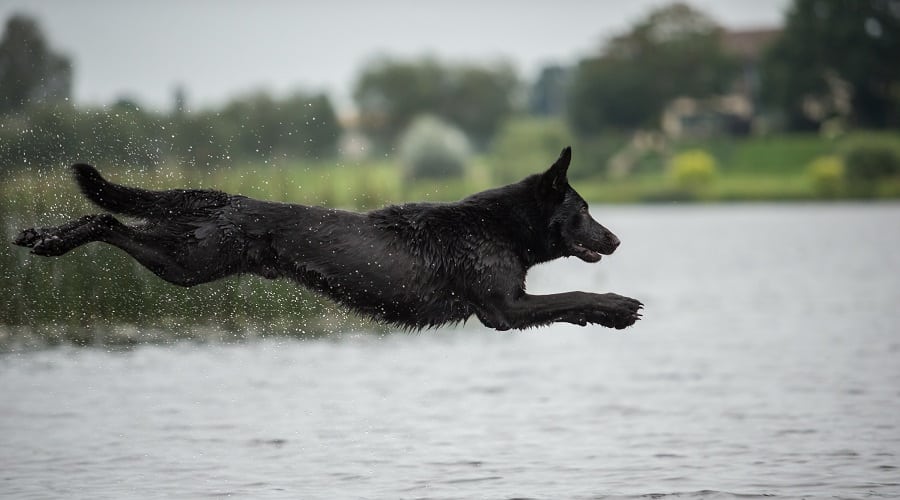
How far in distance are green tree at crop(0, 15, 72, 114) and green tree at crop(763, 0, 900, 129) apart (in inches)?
3369

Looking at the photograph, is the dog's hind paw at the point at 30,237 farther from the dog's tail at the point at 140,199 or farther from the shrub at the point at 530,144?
the shrub at the point at 530,144

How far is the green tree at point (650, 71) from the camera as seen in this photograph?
113 m

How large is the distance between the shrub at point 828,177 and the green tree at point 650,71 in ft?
106

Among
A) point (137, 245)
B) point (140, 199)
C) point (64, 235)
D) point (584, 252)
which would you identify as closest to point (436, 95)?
point (584, 252)

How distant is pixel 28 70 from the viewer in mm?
25484

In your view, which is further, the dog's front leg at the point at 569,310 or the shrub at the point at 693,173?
the shrub at the point at 693,173

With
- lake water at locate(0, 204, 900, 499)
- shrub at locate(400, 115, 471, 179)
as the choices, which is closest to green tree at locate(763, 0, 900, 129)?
shrub at locate(400, 115, 471, 179)

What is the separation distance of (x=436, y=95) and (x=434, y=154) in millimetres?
65703

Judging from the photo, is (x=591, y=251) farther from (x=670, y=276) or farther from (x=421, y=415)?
(x=670, y=276)

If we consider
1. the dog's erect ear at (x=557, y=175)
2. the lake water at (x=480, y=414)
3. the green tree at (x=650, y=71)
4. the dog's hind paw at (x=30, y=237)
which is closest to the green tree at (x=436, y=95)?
the green tree at (x=650, y=71)

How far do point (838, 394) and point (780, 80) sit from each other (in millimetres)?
96326

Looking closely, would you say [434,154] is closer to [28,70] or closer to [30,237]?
[28,70]

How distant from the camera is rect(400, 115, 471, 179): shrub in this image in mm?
79688

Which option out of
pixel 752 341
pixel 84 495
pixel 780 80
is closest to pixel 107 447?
pixel 84 495
